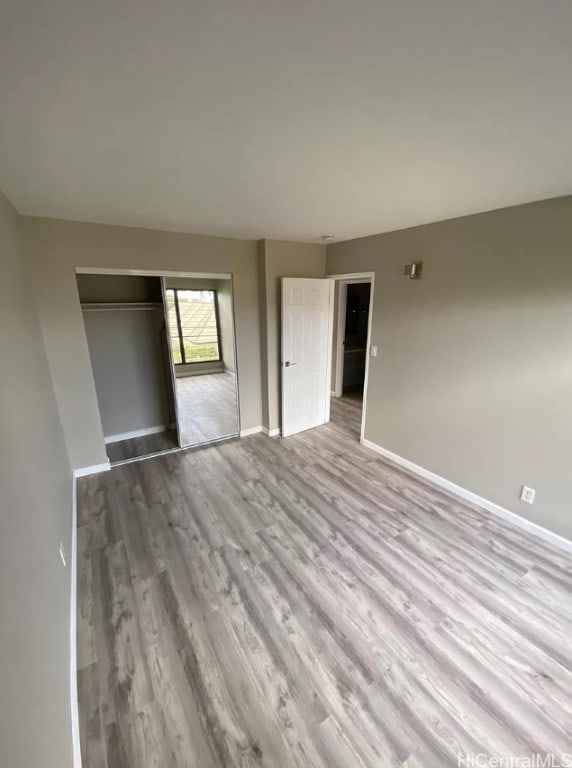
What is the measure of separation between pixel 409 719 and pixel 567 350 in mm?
2311

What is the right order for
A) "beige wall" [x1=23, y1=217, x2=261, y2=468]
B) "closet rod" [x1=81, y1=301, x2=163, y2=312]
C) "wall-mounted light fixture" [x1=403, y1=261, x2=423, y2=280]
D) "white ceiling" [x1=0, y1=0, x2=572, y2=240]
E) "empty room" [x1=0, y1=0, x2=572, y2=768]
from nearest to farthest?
"white ceiling" [x1=0, y1=0, x2=572, y2=240] → "empty room" [x1=0, y1=0, x2=572, y2=768] → "beige wall" [x1=23, y1=217, x2=261, y2=468] → "wall-mounted light fixture" [x1=403, y1=261, x2=423, y2=280] → "closet rod" [x1=81, y1=301, x2=163, y2=312]

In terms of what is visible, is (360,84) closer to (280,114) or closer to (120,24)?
(280,114)

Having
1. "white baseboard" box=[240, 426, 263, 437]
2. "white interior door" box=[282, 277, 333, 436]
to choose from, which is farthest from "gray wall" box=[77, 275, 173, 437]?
"white interior door" box=[282, 277, 333, 436]

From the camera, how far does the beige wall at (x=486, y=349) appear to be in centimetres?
211

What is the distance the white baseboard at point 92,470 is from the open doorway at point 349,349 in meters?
2.96

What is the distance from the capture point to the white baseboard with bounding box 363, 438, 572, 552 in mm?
2271

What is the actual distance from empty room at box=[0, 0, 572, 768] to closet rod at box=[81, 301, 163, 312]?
0.13ft

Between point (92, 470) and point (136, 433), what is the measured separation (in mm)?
871

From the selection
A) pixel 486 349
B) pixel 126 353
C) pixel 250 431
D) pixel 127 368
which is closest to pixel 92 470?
pixel 127 368

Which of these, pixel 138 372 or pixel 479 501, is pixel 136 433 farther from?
pixel 479 501

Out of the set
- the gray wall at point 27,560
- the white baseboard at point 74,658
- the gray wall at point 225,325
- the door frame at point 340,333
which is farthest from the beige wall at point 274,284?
the white baseboard at point 74,658

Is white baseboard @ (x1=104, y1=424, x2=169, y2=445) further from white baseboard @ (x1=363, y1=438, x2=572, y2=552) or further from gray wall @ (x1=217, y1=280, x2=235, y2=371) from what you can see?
white baseboard @ (x1=363, y1=438, x2=572, y2=552)

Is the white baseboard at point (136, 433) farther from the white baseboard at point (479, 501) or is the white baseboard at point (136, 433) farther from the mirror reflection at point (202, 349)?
the white baseboard at point (479, 501)

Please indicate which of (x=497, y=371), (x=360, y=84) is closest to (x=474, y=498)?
(x=497, y=371)
